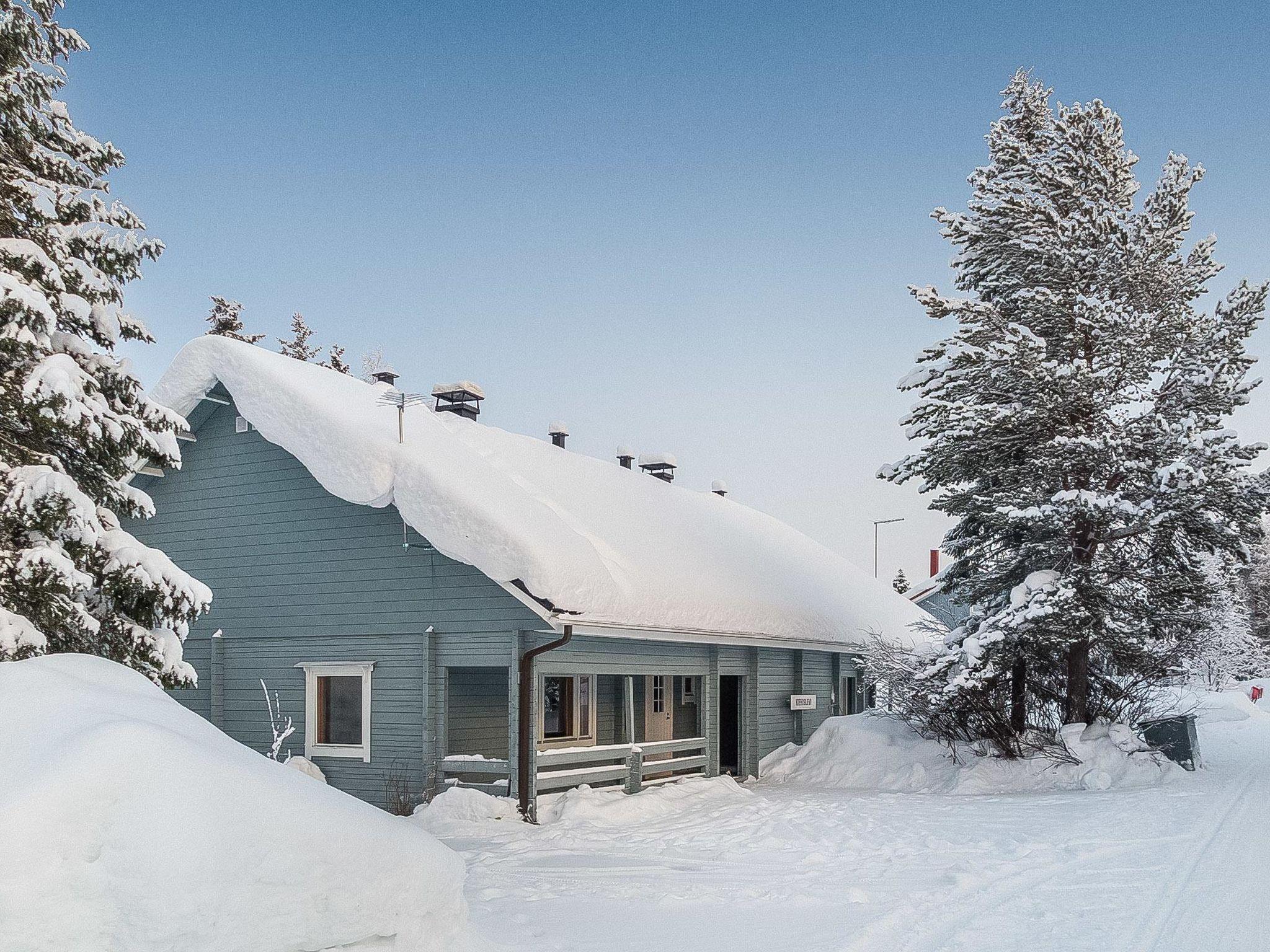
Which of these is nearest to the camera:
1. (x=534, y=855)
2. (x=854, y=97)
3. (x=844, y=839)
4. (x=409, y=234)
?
(x=534, y=855)

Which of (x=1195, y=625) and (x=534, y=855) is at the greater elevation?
(x=1195, y=625)

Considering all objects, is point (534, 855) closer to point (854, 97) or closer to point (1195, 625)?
point (1195, 625)

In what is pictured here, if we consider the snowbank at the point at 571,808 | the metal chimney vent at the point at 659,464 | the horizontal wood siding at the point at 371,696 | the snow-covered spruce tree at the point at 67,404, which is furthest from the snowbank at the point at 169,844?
the metal chimney vent at the point at 659,464

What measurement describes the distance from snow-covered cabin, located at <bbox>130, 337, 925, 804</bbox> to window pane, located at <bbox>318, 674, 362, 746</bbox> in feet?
0.09

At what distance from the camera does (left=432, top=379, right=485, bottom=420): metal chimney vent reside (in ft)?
64.8

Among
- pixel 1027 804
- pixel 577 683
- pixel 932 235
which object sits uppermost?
pixel 932 235

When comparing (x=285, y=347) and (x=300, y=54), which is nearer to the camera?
(x=300, y=54)

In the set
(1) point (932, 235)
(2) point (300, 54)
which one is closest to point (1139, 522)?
(1) point (932, 235)

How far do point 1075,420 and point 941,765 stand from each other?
19.7ft

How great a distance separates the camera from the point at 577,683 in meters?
16.8

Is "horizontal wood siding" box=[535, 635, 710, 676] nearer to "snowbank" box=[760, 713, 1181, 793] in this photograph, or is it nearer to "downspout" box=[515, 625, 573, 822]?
"downspout" box=[515, 625, 573, 822]

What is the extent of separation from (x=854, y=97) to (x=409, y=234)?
10.1 m

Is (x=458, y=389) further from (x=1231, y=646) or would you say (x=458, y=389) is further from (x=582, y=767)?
(x=1231, y=646)

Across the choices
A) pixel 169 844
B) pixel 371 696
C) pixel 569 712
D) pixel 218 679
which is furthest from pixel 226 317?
pixel 169 844
